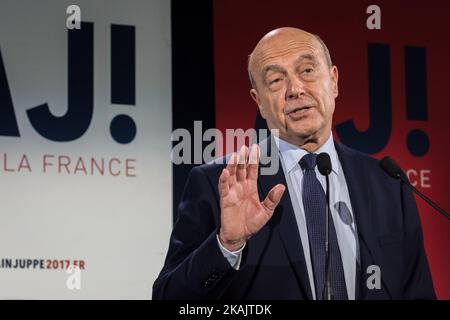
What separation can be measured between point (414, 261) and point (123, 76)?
1.73m

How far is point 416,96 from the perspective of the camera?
5.06m

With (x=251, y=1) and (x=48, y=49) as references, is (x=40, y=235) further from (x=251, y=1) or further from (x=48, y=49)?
(x=251, y=1)

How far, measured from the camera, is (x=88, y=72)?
4609 millimetres

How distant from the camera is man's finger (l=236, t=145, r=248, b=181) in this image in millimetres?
3246

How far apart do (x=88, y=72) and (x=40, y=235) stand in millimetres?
821

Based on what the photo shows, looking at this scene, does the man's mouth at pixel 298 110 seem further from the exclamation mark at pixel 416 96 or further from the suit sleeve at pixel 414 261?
the exclamation mark at pixel 416 96

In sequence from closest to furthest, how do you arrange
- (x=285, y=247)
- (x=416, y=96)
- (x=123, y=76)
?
(x=285, y=247) → (x=123, y=76) → (x=416, y=96)

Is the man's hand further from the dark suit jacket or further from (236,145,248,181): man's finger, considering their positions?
the dark suit jacket

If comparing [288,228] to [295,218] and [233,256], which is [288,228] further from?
[233,256]

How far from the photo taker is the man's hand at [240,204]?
3256 mm

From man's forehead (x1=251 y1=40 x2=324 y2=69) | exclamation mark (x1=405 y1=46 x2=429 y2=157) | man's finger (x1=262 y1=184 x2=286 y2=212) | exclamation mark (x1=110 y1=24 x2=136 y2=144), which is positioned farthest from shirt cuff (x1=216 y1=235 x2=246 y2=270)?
exclamation mark (x1=405 y1=46 x2=429 y2=157)

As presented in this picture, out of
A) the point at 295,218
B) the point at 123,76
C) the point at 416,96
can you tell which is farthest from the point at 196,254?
the point at 416,96
